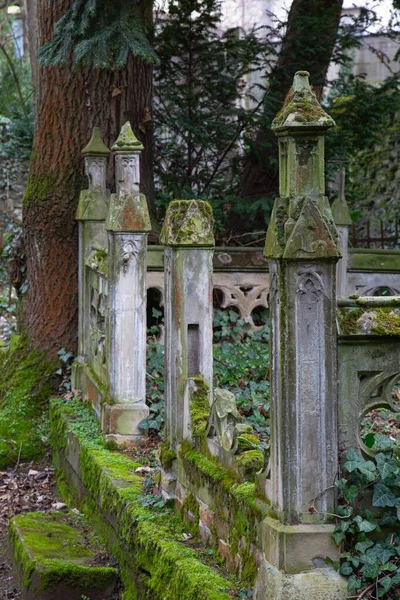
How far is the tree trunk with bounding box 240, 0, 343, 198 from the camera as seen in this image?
1212 cm

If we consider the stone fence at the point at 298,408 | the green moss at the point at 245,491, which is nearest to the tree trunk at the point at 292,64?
the stone fence at the point at 298,408

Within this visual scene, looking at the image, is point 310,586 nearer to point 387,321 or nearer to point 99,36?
point 387,321

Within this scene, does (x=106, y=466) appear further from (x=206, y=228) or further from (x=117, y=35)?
(x=117, y=35)

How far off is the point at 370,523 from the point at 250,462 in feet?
2.70

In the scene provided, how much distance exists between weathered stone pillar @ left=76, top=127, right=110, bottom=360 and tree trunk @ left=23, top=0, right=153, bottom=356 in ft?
1.84

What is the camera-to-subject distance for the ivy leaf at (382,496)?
4.28 metres

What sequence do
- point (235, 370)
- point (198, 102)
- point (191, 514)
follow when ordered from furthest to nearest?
point (198, 102) → point (235, 370) → point (191, 514)

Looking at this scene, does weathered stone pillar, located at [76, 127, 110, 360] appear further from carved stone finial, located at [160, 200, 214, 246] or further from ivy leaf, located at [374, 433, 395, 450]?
ivy leaf, located at [374, 433, 395, 450]

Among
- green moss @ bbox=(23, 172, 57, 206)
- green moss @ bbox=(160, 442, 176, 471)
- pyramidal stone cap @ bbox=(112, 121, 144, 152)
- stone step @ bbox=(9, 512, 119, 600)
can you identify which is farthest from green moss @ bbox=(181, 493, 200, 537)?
green moss @ bbox=(23, 172, 57, 206)

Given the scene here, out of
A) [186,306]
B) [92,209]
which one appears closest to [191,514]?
[186,306]

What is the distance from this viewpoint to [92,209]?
9.85m

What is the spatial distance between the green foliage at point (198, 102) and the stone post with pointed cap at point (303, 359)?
786 cm

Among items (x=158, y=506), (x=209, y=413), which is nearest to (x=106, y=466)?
(x=158, y=506)

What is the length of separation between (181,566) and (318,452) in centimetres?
113
